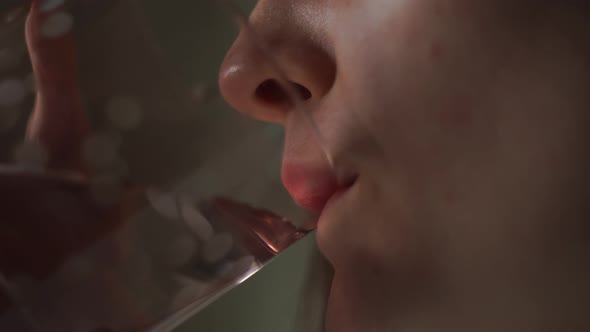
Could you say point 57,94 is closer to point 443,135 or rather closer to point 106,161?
point 106,161

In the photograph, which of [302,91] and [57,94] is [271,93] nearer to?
[302,91]

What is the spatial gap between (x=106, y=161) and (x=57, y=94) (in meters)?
0.04

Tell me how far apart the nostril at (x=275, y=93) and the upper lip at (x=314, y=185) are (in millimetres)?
40

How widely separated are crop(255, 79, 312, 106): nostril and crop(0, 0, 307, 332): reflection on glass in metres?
0.04

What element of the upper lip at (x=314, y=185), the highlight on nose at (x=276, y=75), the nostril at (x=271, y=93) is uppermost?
the highlight on nose at (x=276, y=75)

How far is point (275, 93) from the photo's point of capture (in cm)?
36

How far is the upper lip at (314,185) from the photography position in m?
0.36

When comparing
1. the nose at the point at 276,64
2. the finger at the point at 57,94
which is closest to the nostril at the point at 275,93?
the nose at the point at 276,64

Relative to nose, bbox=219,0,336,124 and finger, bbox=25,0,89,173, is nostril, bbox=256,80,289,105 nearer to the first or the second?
nose, bbox=219,0,336,124

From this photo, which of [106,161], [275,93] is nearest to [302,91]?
[275,93]

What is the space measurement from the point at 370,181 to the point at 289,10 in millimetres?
121

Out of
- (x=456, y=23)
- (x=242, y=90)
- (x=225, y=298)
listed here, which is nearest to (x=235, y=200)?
(x=242, y=90)

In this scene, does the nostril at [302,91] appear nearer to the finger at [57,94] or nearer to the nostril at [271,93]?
the nostril at [271,93]

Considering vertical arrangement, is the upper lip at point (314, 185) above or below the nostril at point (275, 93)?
below
